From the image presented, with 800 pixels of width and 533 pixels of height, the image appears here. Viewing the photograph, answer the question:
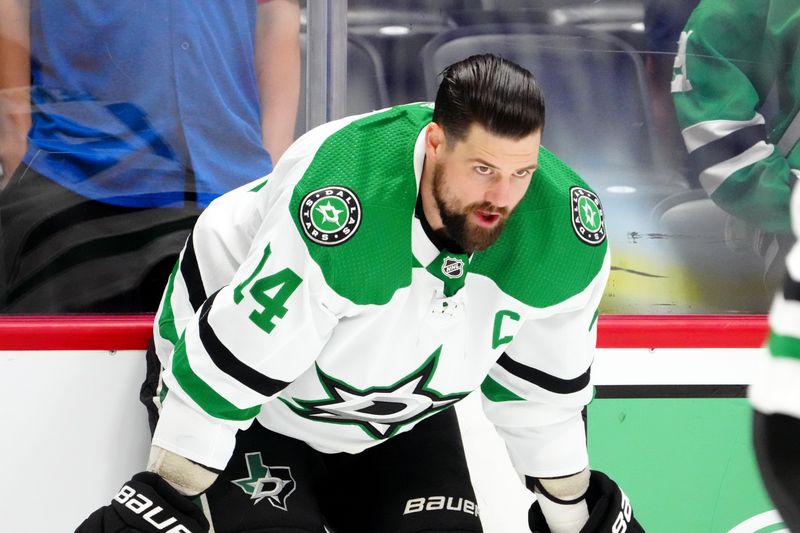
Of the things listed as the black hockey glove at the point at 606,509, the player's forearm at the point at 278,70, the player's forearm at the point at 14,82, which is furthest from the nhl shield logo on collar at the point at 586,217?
the player's forearm at the point at 14,82

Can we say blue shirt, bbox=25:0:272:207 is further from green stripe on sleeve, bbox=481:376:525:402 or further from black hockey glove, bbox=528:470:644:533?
black hockey glove, bbox=528:470:644:533

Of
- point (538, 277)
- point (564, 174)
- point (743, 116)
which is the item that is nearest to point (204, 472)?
point (538, 277)

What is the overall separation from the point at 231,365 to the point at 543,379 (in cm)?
40

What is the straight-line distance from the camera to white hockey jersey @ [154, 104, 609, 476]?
1206 mm

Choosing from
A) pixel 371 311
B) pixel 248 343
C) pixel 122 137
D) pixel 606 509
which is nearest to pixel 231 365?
pixel 248 343

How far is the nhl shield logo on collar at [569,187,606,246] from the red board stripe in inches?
18.9

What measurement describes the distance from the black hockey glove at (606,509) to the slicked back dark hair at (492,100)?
0.52 metres

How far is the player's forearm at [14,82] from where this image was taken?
171cm

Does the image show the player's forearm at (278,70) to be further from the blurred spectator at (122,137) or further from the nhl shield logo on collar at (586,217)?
the nhl shield logo on collar at (586,217)

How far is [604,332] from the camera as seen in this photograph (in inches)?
69.4

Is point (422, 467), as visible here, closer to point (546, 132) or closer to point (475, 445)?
point (475, 445)

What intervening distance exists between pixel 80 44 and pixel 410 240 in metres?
0.78

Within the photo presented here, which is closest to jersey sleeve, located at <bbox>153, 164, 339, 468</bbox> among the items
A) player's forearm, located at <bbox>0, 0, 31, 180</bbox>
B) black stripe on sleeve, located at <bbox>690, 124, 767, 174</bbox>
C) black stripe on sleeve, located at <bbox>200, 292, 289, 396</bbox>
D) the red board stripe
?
black stripe on sleeve, located at <bbox>200, 292, 289, 396</bbox>

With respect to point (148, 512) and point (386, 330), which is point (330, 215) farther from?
point (148, 512)
